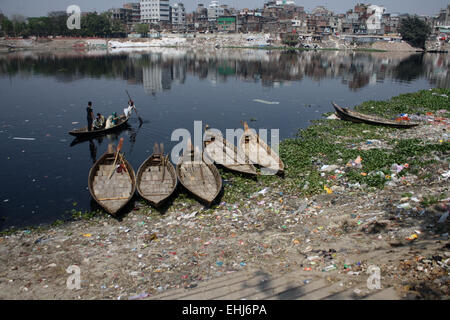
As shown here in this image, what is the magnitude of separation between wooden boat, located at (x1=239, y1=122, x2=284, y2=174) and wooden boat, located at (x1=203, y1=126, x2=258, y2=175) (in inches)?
19.0

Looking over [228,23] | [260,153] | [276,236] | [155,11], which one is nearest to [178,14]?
[155,11]

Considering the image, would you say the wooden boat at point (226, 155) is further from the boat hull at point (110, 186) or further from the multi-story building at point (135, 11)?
the multi-story building at point (135, 11)

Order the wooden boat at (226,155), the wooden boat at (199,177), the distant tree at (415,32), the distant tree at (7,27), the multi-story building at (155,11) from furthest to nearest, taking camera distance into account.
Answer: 1. the multi-story building at (155,11)
2. the distant tree at (415,32)
3. the distant tree at (7,27)
4. the wooden boat at (226,155)
5. the wooden boat at (199,177)

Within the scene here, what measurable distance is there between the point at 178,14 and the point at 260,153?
6829 inches

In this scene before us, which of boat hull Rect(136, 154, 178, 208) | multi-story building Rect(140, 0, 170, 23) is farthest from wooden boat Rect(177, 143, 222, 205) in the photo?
multi-story building Rect(140, 0, 170, 23)

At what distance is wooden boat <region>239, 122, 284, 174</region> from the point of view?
43.7ft

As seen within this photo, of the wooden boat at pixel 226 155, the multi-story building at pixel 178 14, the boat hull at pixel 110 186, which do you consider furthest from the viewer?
the multi-story building at pixel 178 14

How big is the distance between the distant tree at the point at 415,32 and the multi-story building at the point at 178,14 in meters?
106

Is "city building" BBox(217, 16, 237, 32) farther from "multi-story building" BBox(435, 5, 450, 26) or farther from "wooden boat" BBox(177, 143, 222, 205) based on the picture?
"wooden boat" BBox(177, 143, 222, 205)

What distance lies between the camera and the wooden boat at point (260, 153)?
1333cm

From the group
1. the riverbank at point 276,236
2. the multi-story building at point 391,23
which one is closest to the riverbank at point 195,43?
the multi-story building at point 391,23

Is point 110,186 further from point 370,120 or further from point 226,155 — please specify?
point 370,120

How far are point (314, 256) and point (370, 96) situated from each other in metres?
31.7
